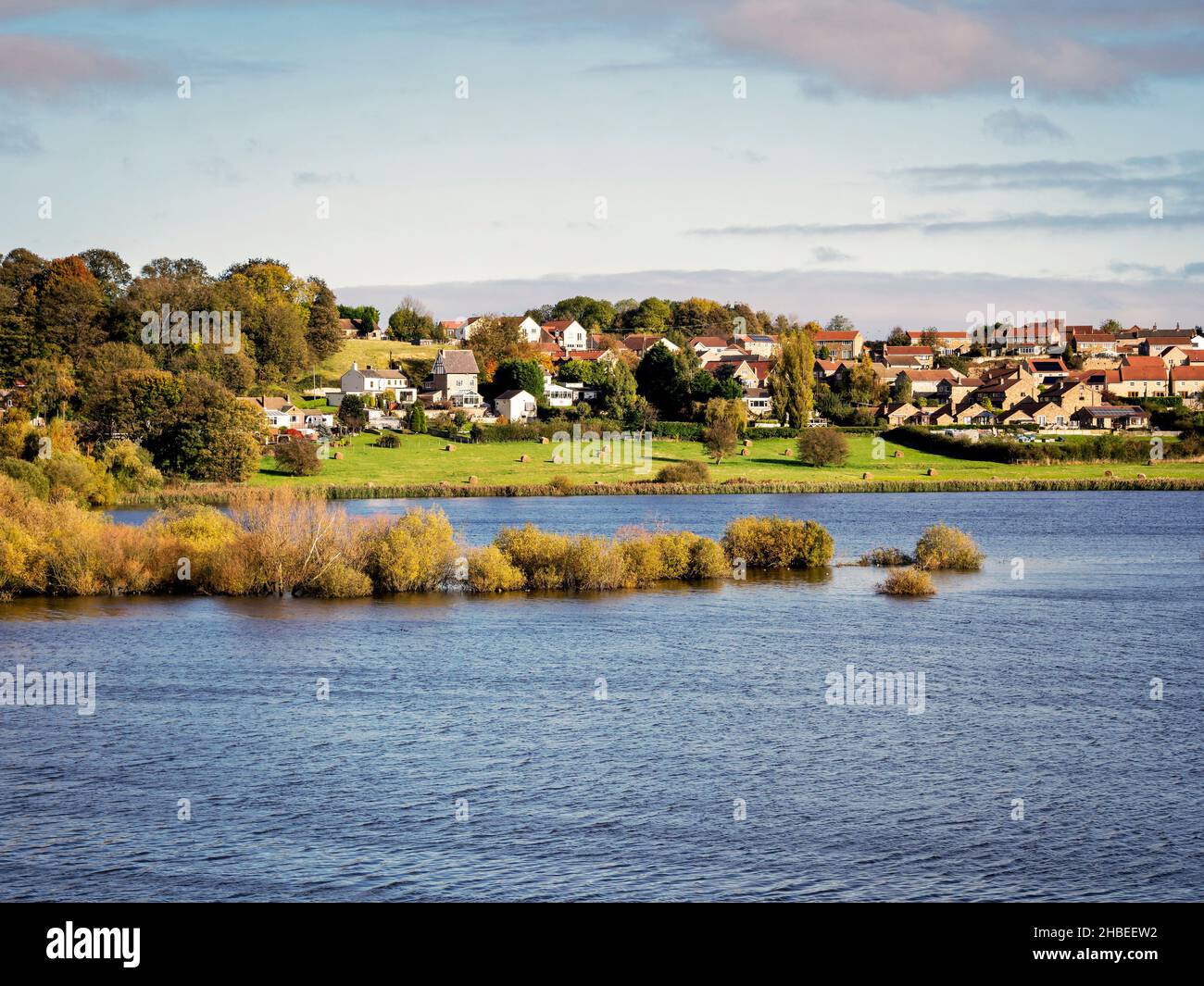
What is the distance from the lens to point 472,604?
45.7 m

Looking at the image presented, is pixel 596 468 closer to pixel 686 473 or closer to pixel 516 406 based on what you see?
pixel 686 473

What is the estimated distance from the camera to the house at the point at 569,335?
190875 millimetres

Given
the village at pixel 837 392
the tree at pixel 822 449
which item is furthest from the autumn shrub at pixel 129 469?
the tree at pixel 822 449

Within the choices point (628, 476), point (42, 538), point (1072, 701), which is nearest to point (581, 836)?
point (1072, 701)

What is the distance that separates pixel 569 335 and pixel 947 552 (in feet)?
464

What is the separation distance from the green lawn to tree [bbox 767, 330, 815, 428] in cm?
967

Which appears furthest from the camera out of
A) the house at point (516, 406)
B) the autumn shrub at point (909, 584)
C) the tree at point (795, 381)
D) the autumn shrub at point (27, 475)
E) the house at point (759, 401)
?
the house at point (759, 401)

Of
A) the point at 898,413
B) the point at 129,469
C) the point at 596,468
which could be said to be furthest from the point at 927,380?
the point at 129,469

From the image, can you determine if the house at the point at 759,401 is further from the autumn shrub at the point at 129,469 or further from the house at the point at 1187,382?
the autumn shrub at the point at 129,469

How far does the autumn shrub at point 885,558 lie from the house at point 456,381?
8086 centimetres

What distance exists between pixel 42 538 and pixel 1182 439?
313 ft

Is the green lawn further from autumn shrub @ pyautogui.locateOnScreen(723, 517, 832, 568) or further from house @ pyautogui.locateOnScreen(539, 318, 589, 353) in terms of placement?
house @ pyautogui.locateOnScreen(539, 318, 589, 353)

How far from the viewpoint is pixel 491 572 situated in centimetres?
4738
